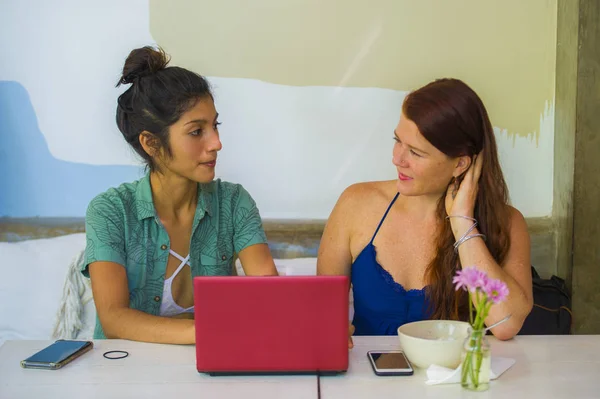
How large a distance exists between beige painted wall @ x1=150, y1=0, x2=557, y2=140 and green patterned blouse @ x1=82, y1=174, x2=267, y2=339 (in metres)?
0.72

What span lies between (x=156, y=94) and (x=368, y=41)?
1.05 metres

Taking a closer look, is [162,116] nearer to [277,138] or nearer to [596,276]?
[277,138]

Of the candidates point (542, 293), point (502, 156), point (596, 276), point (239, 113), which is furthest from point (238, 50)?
point (596, 276)

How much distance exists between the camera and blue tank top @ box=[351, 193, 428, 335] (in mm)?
1990

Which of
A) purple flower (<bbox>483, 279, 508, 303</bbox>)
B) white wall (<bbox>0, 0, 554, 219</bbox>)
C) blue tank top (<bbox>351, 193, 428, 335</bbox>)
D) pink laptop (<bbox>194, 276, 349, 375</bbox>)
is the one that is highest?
white wall (<bbox>0, 0, 554, 219</bbox>)

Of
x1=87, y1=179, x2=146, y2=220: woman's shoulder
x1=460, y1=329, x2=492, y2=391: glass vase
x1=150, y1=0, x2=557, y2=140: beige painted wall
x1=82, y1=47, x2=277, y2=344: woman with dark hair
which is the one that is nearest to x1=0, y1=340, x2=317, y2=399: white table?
x1=460, y1=329, x2=492, y2=391: glass vase

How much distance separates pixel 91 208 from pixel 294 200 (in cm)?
100

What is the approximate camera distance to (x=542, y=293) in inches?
104

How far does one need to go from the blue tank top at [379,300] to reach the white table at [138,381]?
0.69 meters

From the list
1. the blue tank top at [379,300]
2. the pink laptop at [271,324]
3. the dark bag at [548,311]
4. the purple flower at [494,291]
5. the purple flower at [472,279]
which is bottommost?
the dark bag at [548,311]

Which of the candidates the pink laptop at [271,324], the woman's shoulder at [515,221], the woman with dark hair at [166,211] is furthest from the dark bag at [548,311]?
the pink laptop at [271,324]

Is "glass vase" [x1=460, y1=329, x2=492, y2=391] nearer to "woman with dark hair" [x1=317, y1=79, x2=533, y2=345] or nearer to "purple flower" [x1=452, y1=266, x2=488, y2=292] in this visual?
"purple flower" [x1=452, y1=266, x2=488, y2=292]

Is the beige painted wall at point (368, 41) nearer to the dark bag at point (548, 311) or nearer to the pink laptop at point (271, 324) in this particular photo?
the dark bag at point (548, 311)

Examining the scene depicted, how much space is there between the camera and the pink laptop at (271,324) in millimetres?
1320
